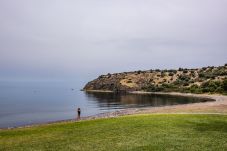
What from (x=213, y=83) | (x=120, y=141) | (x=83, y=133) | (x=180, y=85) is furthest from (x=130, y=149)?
(x=180, y=85)

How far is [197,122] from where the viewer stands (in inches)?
1308

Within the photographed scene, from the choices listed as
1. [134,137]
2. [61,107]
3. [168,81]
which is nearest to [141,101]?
[61,107]

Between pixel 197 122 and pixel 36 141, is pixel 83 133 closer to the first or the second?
pixel 36 141

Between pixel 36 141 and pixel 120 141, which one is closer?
pixel 120 141

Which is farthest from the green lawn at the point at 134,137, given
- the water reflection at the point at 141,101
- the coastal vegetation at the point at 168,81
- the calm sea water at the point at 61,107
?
the coastal vegetation at the point at 168,81

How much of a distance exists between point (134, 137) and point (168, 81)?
12844 cm

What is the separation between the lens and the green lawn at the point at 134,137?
2312 centimetres

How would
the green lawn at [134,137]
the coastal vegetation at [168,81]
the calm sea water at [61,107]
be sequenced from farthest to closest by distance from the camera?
1. the coastal vegetation at [168,81]
2. the calm sea water at [61,107]
3. the green lawn at [134,137]

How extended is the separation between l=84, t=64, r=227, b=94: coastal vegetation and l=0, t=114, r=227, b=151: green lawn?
86.0 meters

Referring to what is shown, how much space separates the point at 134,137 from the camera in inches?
1033

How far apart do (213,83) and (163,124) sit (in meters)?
96.4

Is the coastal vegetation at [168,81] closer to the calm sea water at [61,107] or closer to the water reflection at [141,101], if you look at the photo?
the water reflection at [141,101]

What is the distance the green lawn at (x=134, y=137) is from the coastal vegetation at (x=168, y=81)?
282 feet

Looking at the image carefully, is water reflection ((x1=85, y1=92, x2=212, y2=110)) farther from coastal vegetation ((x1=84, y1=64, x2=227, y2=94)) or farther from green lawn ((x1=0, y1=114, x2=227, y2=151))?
green lawn ((x1=0, y1=114, x2=227, y2=151))
